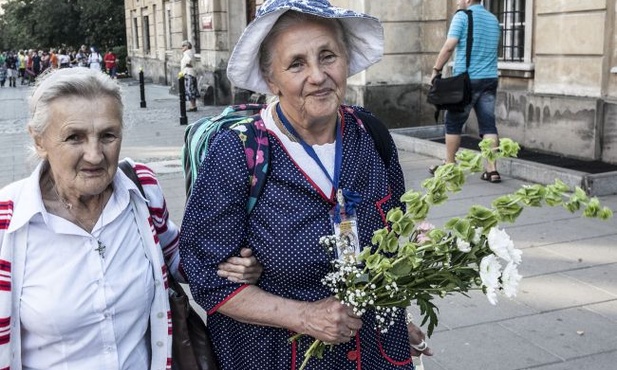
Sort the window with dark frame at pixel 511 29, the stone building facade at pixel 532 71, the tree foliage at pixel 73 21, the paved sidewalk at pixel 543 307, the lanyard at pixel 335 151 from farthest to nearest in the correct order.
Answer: the tree foliage at pixel 73 21
the window with dark frame at pixel 511 29
the stone building facade at pixel 532 71
the paved sidewalk at pixel 543 307
the lanyard at pixel 335 151

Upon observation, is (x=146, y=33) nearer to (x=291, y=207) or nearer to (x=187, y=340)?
(x=187, y=340)

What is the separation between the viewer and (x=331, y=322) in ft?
6.31

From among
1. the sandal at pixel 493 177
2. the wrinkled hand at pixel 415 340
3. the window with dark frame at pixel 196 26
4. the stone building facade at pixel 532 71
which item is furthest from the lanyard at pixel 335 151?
the window with dark frame at pixel 196 26

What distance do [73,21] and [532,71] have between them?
47.6m

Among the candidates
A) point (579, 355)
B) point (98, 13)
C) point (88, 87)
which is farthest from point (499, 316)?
point (98, 13)

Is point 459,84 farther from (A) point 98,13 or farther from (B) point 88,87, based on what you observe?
(A) point 98,13

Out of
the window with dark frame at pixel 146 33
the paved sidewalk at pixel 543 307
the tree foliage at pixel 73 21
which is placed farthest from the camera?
the tree foliage at pixel 73 21

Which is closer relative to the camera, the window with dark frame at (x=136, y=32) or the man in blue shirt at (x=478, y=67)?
the man in blue shirt at (x=478, y=67)

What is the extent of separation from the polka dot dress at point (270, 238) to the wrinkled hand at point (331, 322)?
0.12 metres

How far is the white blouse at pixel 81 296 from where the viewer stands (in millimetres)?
2045

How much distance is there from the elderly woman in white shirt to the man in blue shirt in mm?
6601

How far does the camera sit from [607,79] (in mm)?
8719

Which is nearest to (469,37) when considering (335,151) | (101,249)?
(335,151)

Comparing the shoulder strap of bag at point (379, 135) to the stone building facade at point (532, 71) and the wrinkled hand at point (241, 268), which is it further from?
the stone building facade at point (532, 71)
